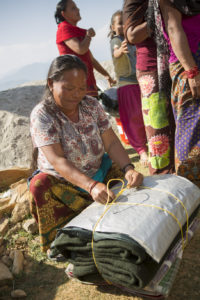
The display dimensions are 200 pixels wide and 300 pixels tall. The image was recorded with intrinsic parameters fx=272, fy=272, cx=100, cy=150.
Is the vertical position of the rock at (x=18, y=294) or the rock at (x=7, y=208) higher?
the rock at (x=7, y=208)

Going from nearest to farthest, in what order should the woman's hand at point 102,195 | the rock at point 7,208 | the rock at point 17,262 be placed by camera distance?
1. the woman's hand at point 102,195
2. the rock at point 17,262
3. the rock at point 7,208

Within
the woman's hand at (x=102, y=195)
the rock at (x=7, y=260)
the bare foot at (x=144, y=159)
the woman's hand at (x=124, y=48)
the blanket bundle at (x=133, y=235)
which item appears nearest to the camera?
the blanket bundle at (x=133, y=235)

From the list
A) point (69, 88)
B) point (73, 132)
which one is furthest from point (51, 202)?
point (69, 88)

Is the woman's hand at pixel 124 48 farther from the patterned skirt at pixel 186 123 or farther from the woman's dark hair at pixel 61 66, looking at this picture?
the woman's dark hair at pixel 61 66

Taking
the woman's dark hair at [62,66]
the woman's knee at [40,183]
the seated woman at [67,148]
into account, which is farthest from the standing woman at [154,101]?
the woman's knee at [40,183]

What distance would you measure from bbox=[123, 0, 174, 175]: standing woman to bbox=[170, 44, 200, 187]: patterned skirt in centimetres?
22

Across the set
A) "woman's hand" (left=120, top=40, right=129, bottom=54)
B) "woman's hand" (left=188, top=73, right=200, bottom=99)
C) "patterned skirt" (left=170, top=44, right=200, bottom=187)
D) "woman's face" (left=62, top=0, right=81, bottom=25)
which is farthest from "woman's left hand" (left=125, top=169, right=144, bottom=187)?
"woman's face" (left=62, top=0, right=81, bottom=25)

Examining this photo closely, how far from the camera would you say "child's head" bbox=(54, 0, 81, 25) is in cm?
320

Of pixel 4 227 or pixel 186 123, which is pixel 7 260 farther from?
pixel 186 123

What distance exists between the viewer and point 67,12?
320 centimetres

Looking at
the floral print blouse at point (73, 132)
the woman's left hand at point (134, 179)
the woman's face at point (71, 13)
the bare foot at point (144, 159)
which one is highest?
the woman's face at point (71, 13)

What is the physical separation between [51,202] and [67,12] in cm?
233

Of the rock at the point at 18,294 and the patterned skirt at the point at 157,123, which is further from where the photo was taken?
the patterned skirt at the point at 157,123

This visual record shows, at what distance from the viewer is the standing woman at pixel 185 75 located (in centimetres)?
190
